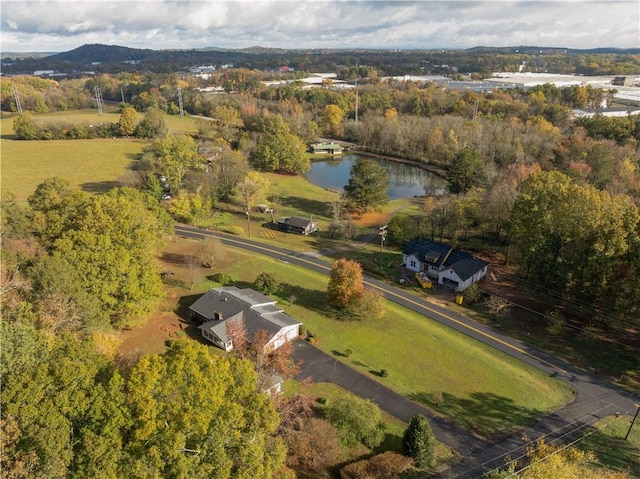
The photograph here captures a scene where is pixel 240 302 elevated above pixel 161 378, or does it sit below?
below

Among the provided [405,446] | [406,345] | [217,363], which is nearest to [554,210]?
[406,345]

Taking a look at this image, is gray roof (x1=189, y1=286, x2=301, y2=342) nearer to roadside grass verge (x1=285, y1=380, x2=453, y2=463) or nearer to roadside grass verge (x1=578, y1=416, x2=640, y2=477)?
roadside grass verge (x1=285, y1=380, x2=453, y2=463)

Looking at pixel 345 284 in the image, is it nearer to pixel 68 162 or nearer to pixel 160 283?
pixel 160 283

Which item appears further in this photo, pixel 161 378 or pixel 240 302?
pixel 240 302

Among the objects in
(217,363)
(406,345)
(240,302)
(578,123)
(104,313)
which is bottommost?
(406,345)

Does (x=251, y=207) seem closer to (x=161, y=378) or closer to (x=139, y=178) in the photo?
(x=139, y=178)

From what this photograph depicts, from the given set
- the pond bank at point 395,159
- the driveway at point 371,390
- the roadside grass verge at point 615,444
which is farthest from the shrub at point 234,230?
the pond bank at point 395,159

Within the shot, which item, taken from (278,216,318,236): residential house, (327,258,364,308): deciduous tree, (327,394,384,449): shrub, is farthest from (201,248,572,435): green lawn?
(278,216,318,236): residential house

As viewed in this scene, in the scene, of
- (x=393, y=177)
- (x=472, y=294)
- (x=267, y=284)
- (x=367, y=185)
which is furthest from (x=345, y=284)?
(x=393, y=177)
